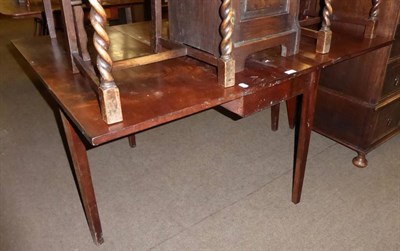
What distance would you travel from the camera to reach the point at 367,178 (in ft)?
5.83

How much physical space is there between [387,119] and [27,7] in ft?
7.72

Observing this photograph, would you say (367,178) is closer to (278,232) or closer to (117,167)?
(278,232)

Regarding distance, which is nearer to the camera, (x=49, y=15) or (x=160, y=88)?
(x=160, y=88)

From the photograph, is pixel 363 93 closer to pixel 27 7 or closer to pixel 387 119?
pixel 387 119

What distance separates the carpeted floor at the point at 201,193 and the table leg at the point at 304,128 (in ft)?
0.37

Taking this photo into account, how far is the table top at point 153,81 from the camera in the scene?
91 centimetres

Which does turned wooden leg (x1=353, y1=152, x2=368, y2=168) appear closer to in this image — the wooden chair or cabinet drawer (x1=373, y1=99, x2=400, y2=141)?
cabinet drawer (x1=373, y1=99, x2=400, y2=141)

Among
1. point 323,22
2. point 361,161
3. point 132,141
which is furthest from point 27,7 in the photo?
point 361,161

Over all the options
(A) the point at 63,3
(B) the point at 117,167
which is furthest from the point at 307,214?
(A) the point at 63,3

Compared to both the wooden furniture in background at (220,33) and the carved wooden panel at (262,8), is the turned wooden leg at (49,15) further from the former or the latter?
the carved wooden panel at (262,8)

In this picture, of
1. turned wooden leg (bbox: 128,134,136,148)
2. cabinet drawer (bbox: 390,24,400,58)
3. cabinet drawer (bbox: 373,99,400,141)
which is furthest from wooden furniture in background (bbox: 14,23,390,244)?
turned wooden leg (bbox: 128,134,136,148)

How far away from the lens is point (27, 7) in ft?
8.31

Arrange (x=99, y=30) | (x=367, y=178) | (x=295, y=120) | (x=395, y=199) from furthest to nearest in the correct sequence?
1. (x=295, y=120)
2. (x=367, y=178)
3. (x=395, y=199)
4. (x=99, y=30)

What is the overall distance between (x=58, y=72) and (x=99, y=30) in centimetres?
42
